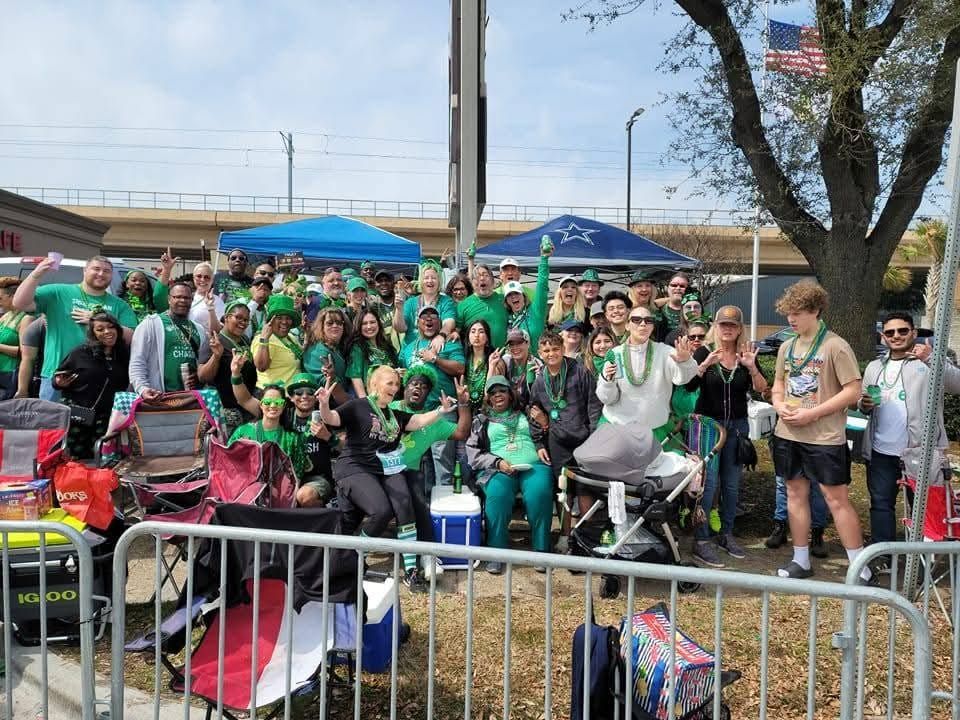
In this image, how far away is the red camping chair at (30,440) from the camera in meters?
4.60

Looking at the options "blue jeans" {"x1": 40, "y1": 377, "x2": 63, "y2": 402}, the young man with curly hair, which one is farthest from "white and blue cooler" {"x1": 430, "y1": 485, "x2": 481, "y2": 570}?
"blue jeans" {"x1": 40, "y1": 377, "x2": 63, "y2": 402}

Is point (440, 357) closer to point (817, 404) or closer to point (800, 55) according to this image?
point (817, 404)

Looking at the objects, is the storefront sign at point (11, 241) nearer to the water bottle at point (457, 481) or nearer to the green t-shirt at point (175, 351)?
the green t-shirt at point (175, 351)

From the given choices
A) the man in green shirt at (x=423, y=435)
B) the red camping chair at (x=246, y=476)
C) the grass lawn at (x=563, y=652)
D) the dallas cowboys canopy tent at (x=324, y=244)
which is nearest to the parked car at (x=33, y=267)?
the dallas cowboys canopy tent at (x=324, y=244)

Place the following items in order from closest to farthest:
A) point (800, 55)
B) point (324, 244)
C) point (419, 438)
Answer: point (419, 438)
point (800, 55)
point (324, 244)

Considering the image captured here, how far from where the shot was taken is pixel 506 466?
5438mm

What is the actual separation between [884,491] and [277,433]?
428 centimetres

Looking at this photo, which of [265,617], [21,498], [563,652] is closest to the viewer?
[265,617]

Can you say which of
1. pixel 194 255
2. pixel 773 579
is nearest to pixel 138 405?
pixel 773 579

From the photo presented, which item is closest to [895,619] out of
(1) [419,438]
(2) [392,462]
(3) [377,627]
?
(3) [377,627]

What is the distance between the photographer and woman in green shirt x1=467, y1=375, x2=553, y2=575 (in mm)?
5391

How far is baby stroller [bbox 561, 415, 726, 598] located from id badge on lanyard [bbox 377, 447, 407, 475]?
1.17 m

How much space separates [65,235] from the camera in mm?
19969

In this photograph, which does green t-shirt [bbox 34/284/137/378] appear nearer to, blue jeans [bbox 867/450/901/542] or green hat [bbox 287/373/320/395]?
green hat [bbox 287/373/320/395]
